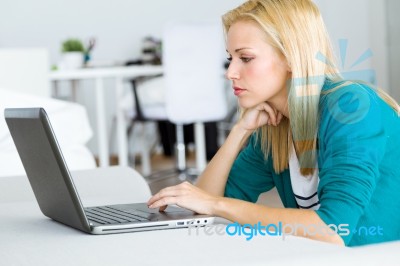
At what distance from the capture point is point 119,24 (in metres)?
6.85

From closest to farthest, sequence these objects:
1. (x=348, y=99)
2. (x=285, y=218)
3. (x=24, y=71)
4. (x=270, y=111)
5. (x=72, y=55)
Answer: (x=285, y=218) < (x=348, y=99) < (x=270, y=111) < (x=24, y=71) < (x=72, y=55)

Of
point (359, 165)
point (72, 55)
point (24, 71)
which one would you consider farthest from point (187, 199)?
point (72, 55)

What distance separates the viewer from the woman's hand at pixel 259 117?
1540 mm

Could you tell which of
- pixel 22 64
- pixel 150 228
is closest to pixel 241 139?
pixel 150 228

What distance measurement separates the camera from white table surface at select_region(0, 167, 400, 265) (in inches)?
35.3

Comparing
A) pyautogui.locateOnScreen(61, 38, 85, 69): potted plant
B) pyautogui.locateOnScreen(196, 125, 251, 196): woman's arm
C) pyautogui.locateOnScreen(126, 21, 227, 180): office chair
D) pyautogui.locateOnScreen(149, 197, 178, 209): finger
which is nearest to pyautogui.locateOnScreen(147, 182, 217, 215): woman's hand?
pyautogui.locateOnScreen(149, 197, 178, 209): finger

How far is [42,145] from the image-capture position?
1.15 m

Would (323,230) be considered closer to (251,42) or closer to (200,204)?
(200,204)

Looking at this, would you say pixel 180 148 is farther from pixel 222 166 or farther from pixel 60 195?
pixel 60 195

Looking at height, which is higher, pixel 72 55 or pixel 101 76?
pixel 72 55

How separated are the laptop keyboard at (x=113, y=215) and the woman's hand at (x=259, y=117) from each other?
0.37m

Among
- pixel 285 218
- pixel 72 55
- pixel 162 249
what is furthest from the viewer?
pixel 72 55

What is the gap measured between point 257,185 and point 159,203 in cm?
44

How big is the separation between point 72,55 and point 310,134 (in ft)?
13.3
